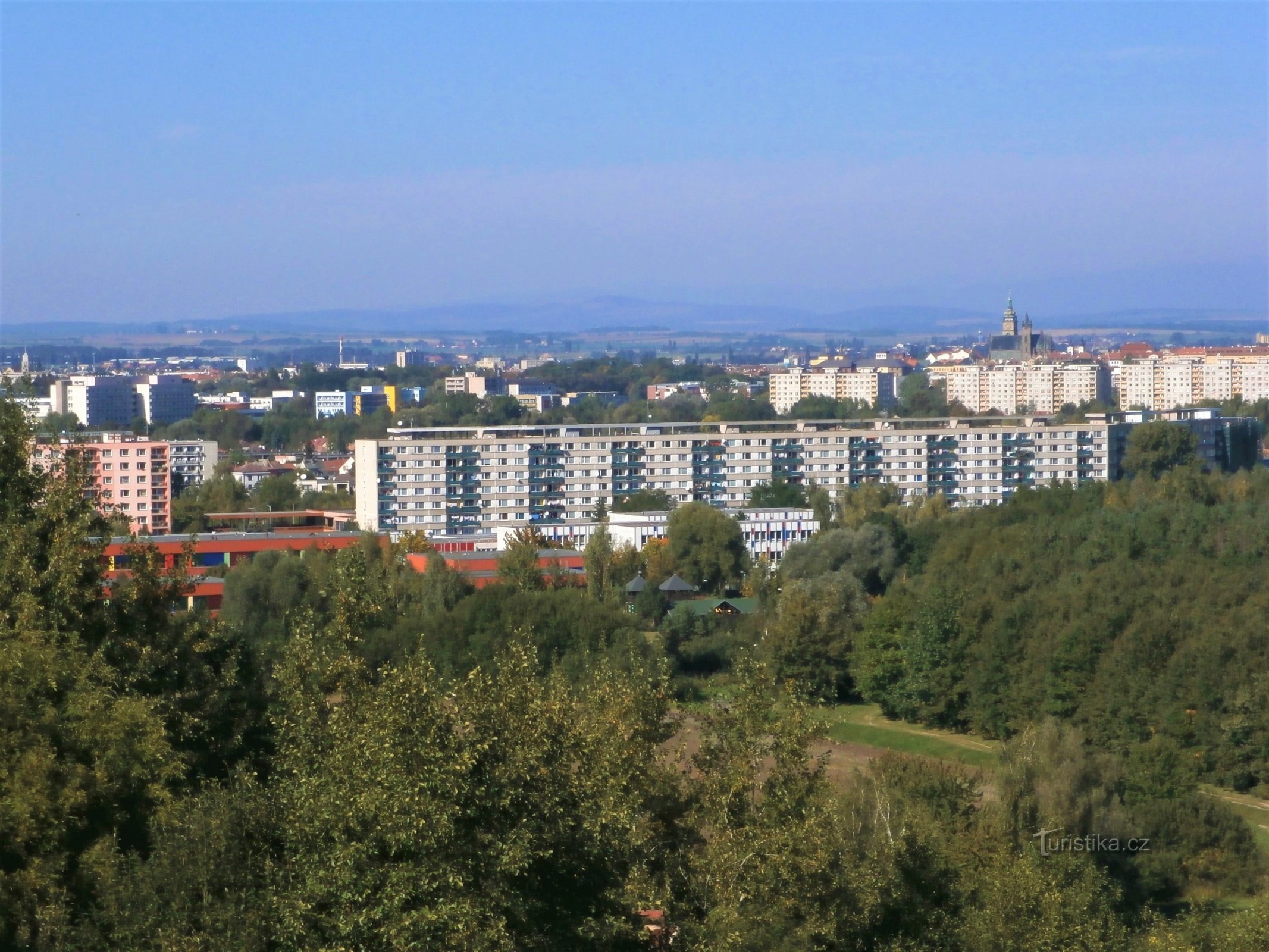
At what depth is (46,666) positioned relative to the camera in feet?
27.8

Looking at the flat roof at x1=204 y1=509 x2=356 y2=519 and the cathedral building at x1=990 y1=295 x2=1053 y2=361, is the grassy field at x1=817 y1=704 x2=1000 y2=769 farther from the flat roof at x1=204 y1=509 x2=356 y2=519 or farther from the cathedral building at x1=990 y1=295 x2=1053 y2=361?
the cathedral building at x1=990 y1=295 x2=1053 y2=361

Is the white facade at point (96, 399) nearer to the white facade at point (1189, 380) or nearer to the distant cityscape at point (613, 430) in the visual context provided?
the distant cityscape at point (613, 430)

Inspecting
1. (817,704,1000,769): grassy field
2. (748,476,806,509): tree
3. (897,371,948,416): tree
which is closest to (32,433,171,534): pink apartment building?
(748,476,806,509): tree

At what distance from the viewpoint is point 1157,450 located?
39.1 metres

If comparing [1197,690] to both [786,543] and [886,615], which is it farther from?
[786,543]

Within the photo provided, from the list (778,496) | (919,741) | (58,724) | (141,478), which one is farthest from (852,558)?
(58,724)

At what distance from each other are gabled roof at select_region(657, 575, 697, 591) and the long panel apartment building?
7.81 meters

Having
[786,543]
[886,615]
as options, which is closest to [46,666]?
[886,615]

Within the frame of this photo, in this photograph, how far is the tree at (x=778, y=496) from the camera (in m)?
36.4

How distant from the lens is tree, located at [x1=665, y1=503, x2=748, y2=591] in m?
29.6

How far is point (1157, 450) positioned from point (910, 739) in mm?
21619

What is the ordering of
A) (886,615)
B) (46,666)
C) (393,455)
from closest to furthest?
(46,666) → (886,615) → (393,455)

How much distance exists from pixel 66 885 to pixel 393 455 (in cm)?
2851

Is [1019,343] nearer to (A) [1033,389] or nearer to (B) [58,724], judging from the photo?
(A) [1033,389]
